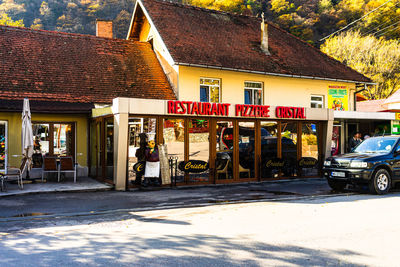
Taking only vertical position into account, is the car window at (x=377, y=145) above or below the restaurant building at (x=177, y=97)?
below

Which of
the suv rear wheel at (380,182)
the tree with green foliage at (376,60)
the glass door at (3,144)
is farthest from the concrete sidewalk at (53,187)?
the tree with green foliage at (376,60)

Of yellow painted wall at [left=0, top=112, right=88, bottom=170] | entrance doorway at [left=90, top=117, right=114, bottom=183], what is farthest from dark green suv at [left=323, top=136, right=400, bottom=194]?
yellow painted wall at [left=0, top=112, right=88, bottom=170]

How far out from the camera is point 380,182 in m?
11.9

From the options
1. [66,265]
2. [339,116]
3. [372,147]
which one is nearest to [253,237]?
[66,265]

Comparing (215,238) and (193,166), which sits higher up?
(193,166)

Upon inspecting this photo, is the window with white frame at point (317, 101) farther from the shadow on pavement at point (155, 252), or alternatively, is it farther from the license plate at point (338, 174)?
the shadow on pavement at point (155, 252)

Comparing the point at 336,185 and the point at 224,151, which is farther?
the point at 224,151

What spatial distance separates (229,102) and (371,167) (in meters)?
9.35

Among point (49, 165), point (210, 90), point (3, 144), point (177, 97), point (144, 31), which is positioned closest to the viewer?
point (49, 165)

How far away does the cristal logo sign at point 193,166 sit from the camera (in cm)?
1398

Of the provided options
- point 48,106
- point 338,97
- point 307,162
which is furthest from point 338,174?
point 338,97

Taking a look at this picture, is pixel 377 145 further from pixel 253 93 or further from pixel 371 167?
pixel 253 93

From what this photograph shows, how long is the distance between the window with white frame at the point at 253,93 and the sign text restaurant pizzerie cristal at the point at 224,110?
16.4 feet

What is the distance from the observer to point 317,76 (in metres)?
21.5
